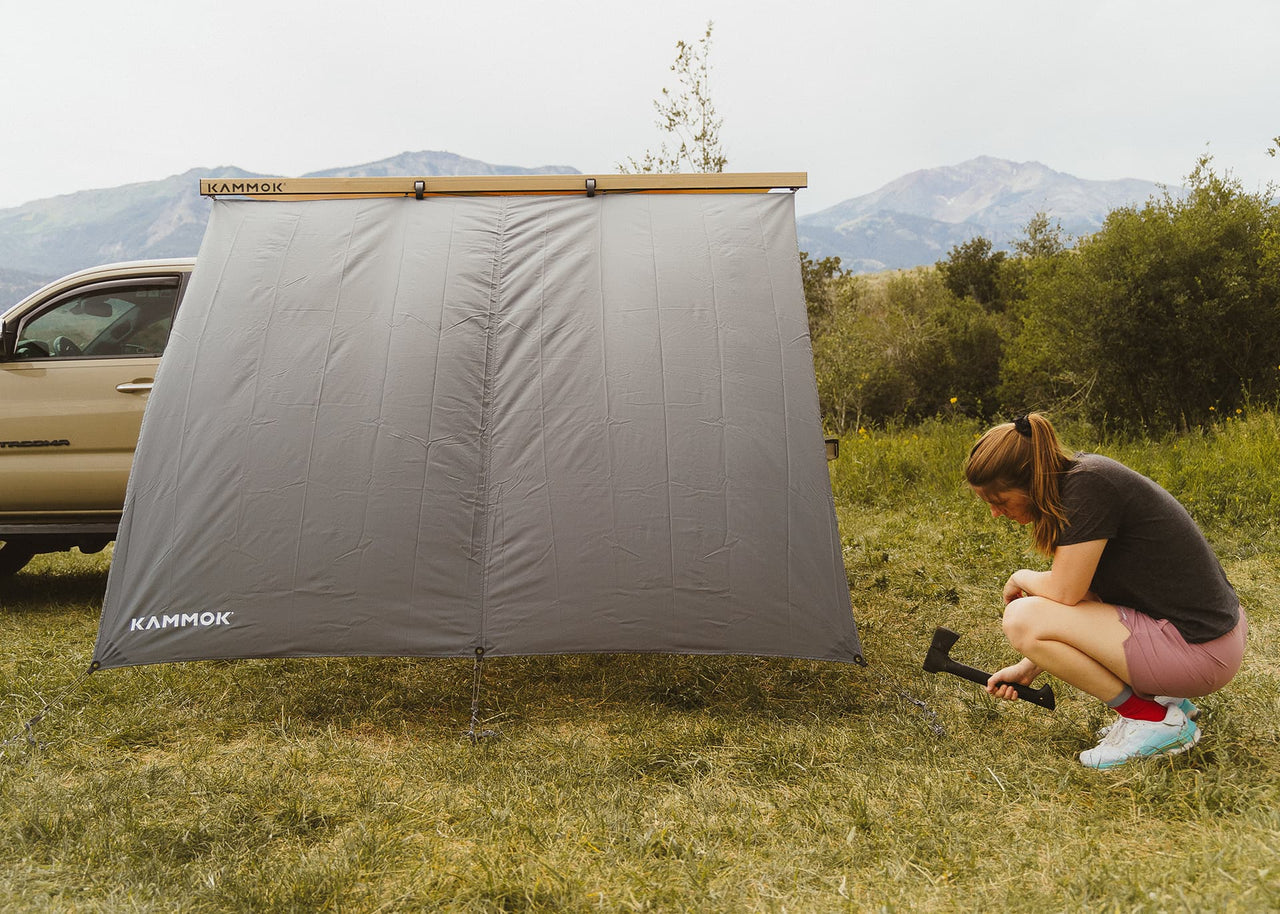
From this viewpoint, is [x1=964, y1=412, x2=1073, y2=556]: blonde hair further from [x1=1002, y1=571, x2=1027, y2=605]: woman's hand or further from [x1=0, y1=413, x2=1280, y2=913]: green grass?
[x1=0, y1=413, x2=1280, y2=913]: green grass

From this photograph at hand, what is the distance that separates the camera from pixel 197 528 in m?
3.62

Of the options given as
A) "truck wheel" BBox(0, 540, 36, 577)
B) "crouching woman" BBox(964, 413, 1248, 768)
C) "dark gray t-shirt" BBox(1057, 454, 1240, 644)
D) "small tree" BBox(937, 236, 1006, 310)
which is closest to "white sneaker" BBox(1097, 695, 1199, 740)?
"crouching woman" BBox(964, 413, 1248, 768)

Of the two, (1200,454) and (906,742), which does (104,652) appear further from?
(1200,454)

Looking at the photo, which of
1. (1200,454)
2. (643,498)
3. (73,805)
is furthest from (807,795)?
(1200,454)

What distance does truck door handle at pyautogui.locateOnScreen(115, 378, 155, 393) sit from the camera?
5.49m

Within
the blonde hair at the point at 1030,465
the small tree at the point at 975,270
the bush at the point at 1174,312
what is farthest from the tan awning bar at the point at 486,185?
the small tree at the point at 975,270

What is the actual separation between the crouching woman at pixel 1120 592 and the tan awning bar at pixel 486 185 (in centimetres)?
164

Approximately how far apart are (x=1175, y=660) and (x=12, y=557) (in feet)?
22.4

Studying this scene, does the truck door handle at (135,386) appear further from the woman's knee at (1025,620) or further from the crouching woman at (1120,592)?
the woman's knee at (1025,620)

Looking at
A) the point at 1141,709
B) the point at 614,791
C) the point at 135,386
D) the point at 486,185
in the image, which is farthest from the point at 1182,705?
the point at 135,386

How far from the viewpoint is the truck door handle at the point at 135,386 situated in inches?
216

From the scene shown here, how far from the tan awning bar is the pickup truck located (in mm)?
1913

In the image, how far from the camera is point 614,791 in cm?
287

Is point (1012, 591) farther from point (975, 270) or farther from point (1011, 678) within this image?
point (975, 270)
